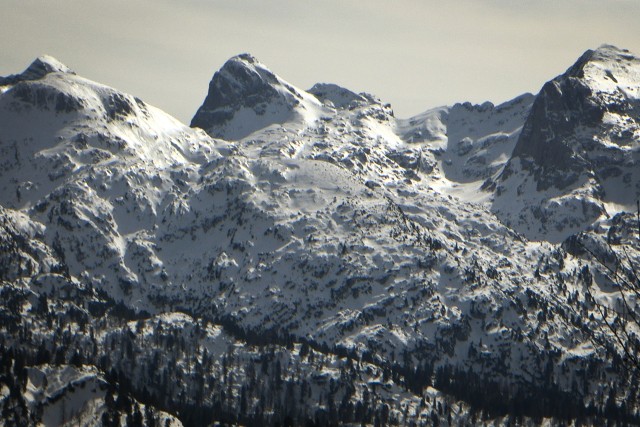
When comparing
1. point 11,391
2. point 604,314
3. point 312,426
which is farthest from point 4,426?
point 604,314

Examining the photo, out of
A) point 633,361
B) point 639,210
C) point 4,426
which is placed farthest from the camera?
point 4,426

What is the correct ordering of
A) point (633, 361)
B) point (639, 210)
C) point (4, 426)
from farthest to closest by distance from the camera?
point (4, 426) < point (639, 210) < point (633, 361)

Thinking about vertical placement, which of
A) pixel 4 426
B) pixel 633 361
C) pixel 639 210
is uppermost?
pixel 639 210

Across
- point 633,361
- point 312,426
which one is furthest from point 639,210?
point 312,426

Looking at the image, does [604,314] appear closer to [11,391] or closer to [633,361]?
[633,361]

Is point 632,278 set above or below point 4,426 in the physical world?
above

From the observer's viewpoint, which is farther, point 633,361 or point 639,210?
point 639,210

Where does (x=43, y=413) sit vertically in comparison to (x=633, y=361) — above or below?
below

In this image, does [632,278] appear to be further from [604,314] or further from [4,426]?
[4,426]

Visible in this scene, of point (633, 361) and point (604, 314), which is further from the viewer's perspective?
point (604, 314)
